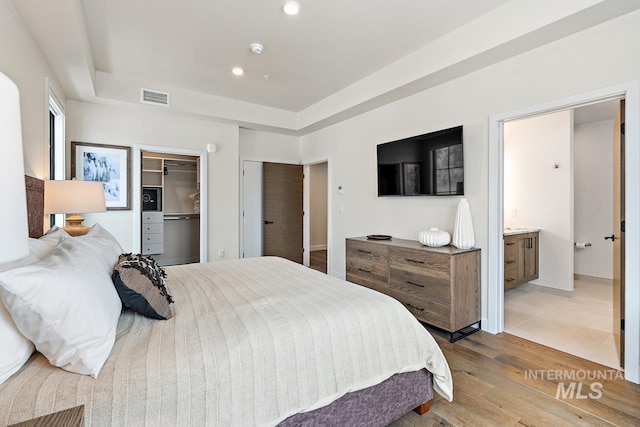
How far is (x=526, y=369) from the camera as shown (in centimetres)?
222

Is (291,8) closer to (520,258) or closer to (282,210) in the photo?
(282,210)

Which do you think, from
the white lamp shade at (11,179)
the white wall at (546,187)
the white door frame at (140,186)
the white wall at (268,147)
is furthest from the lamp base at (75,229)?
the white wall at (546,187)

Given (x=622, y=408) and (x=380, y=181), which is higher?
(x=380, y=181)

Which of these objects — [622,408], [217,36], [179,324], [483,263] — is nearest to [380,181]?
[483,263]

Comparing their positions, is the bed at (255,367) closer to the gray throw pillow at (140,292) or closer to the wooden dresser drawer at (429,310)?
the gray throw pillow at (140,292)

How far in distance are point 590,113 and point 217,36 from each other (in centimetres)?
490

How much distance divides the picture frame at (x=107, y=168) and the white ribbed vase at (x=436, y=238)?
149 inches

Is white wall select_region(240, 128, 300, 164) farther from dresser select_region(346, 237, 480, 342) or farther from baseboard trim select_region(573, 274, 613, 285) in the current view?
baseboard trim select_region(573, 274, 613, 285)

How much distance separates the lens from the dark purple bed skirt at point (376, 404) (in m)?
1.33

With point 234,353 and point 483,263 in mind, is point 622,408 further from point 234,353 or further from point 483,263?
point 234,353

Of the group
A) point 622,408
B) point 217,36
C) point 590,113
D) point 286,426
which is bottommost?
point 622,408

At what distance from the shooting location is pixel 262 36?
2883 mm

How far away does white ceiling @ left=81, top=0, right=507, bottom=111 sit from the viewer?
2459mm

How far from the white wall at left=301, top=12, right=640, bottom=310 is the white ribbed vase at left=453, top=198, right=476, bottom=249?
123 millimetres
